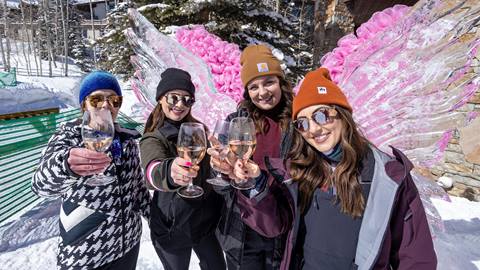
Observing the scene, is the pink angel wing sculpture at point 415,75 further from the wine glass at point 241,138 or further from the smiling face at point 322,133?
the wine glass at point 241,138

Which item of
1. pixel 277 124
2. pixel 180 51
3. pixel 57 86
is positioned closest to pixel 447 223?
pixel 277 124

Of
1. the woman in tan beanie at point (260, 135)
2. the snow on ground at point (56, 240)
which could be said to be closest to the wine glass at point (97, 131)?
the woman in tan beanie at point (260, 135)

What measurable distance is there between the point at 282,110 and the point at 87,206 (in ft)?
4.65

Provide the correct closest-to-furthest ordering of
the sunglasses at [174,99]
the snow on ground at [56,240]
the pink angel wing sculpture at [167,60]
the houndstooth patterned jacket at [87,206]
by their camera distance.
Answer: the houndstooth patterned jacket at [87,206] → the sunglasses at [174,99] → the snow on ground at [56,240] → the pink angel wing sculpture at [167,60]

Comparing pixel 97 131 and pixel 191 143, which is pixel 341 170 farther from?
pixel 97 131

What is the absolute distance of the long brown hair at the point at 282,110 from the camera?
2.08m

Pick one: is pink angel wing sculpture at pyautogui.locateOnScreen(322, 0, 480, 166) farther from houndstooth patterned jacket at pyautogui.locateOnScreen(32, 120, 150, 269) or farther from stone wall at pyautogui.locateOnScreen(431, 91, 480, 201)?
stone wall at pyautogui.locateOnScreen(431, 91, 480, 201)

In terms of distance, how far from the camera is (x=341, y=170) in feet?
4.89

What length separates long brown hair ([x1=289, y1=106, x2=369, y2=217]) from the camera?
1443mm

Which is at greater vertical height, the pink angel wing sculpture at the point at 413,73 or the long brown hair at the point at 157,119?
the pink angel wing sculpture at the point at 413,73

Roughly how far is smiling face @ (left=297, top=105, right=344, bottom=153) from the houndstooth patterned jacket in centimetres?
120

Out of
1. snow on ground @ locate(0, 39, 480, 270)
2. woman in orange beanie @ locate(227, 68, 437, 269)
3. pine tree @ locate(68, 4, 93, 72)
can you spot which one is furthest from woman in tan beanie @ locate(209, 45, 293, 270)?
pine tree @ locate(68, 4, 93, 72)

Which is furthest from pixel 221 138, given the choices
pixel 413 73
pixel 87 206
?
pixel 413 73

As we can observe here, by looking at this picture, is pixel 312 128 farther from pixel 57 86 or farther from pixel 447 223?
pixel 57 86
